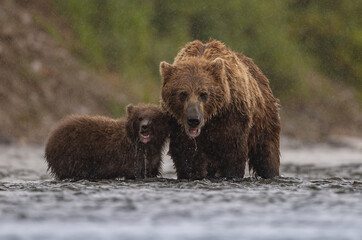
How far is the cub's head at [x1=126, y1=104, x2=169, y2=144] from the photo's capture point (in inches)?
410

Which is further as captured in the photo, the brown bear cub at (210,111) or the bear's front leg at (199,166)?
the bear's front leg at (199,166)

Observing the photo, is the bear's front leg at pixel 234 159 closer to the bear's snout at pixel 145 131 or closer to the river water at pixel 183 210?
the river water at pixel 183 210

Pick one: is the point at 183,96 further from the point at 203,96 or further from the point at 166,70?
the point at 166,70

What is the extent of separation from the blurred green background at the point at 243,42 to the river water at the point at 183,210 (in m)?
16.2

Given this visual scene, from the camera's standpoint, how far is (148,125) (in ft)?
34.2

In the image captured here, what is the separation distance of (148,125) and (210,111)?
44.7 inches

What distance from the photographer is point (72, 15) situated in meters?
30.4

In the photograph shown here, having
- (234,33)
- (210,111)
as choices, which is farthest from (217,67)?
(234,33)

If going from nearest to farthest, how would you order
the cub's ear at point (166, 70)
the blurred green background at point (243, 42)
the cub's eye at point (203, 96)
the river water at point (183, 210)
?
the river water at point (183, 210) → the cub's eye at point (203, 96) → the cub's ear at point (166, 70) → the blurred green background at point (243, 42)

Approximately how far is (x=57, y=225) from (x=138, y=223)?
0.66 m

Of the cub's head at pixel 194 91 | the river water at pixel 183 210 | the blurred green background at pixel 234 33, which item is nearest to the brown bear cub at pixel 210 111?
the cub's head at pixel 194 91

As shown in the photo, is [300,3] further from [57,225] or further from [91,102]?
[57,225]

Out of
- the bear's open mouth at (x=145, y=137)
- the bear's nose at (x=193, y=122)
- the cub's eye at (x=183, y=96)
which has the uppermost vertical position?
the cub's eye at (x=183, y=96)

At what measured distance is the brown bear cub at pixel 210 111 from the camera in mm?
9547
